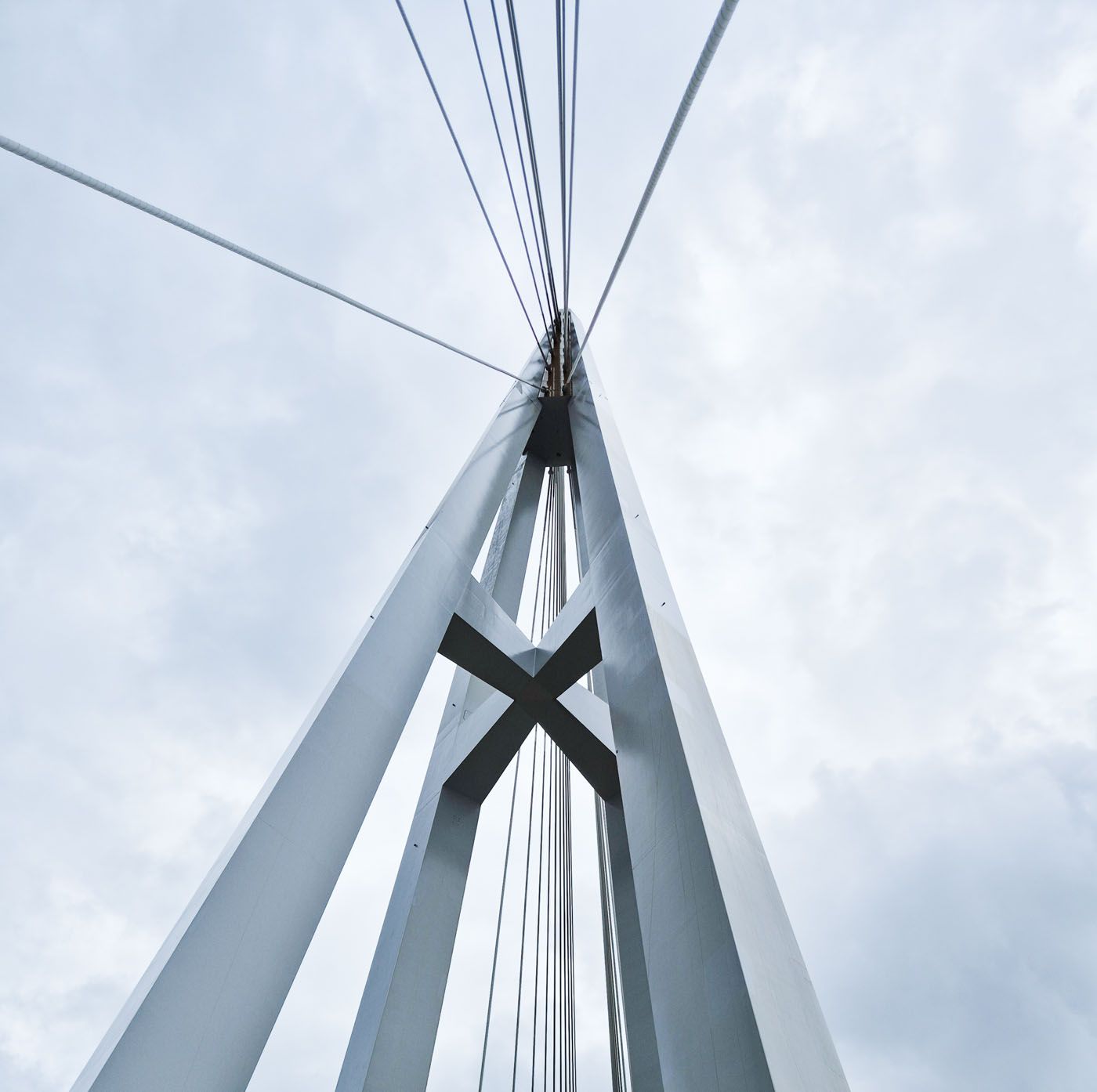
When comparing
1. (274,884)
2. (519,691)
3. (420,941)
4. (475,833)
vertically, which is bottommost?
(274,884)

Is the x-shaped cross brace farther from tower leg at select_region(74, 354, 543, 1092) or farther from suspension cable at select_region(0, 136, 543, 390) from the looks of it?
suspension cable at select_region(0, 136, 543, 390)

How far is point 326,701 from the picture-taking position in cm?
405

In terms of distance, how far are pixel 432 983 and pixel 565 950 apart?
2472mm

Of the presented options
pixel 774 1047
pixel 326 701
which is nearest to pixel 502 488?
pixel 326 701

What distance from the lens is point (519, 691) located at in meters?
6.48

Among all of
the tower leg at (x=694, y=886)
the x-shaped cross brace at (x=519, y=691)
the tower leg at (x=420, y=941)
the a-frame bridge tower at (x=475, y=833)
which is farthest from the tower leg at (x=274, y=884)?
the tower leg at (x=420, y=941)

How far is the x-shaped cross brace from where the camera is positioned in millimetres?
6180

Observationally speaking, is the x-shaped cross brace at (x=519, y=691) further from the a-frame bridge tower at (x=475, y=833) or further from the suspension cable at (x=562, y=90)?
the suspension cable at (x=562, y=90)

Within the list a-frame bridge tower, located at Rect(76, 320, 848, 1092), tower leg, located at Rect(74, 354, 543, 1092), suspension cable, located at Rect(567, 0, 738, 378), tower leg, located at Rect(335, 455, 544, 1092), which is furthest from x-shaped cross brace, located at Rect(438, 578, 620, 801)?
suspension cable, located at Rect(567, 0, 738, 378)

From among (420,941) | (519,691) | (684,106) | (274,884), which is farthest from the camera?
(519,691)

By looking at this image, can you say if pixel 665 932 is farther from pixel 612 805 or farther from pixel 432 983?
pixel 612 805

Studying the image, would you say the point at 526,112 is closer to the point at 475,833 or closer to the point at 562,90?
the point at 562,90

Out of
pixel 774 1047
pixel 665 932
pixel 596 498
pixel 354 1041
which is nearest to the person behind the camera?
pixel 774 1047

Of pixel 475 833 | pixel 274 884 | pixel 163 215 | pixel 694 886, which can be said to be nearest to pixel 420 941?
pixel 475 833
